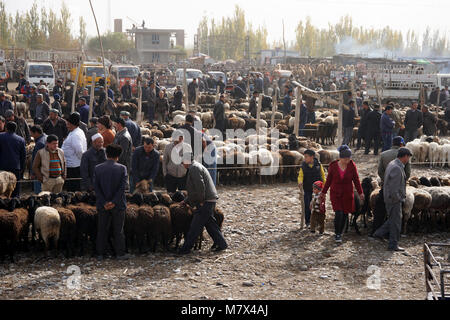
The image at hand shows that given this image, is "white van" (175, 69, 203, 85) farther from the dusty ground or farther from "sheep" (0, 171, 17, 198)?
the dusty ground

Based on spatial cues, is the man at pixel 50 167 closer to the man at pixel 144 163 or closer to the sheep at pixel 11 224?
the man at pixel 144 163

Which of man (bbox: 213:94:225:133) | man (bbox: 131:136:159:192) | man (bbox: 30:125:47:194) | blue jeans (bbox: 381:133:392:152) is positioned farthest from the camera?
man (bbox: 213:94:225:133)

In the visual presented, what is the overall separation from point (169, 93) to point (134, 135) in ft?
52.8

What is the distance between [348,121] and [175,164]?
828 cm

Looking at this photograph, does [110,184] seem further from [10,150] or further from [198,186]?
[10,150]

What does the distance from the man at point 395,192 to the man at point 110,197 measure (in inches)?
145

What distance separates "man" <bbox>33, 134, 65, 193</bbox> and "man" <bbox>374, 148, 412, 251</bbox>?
16.2 feet

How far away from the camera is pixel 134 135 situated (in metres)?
11.0

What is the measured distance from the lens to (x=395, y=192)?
8.28 metres

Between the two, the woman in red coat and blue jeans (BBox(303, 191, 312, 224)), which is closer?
the woman in red coat

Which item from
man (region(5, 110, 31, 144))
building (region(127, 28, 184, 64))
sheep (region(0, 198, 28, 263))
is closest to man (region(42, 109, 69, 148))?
man (region(5, 110, 31, 144))

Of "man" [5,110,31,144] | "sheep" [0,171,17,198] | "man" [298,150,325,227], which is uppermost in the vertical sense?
"man" [5,110,31,144]

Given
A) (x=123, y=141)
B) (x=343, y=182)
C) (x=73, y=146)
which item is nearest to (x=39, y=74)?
(x=73, y=146)

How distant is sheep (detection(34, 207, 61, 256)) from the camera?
7.64m
